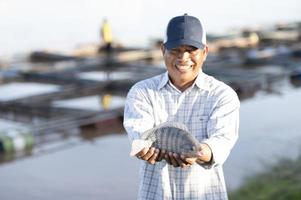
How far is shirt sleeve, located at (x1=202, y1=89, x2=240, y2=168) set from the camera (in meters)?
2.37

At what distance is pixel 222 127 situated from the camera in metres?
2.42

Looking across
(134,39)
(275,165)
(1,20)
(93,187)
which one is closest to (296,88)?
(275,165)

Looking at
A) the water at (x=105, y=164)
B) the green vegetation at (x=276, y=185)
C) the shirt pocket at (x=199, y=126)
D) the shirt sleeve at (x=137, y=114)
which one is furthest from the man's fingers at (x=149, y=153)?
the water at (x=105, y=164)

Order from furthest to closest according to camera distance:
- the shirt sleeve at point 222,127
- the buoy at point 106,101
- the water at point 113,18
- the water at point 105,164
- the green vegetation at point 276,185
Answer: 1. the water at point 113,18
2. the buoy at point 106,101
3. the water at point 105,164
4. the green vegetation at point 276,185
5. the shirt sleeve at point 222,127

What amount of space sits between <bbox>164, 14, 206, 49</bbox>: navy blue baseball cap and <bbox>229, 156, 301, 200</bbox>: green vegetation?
3.63 meters

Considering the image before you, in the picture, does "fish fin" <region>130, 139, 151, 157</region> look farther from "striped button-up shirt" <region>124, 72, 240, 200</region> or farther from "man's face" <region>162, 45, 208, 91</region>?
"man's face" <region>162, 45, 208, 91</region>

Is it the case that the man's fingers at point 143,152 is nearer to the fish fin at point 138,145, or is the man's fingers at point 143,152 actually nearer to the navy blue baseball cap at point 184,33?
the fish fin at point 138,145

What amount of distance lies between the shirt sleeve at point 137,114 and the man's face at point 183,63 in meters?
0.14

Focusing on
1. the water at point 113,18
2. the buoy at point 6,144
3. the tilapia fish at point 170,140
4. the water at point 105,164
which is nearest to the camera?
the tilapia fish at point 170,140

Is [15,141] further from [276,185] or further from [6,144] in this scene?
[276,185]

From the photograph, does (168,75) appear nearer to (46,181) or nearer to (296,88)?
(46,181)

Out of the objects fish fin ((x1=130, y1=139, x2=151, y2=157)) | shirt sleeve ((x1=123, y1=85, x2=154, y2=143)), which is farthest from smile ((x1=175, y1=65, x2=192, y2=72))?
fish fin ((x1=130, y1=139, x2=151, y2=157))

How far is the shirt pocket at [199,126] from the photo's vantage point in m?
2.47

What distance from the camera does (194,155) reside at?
228 cm
